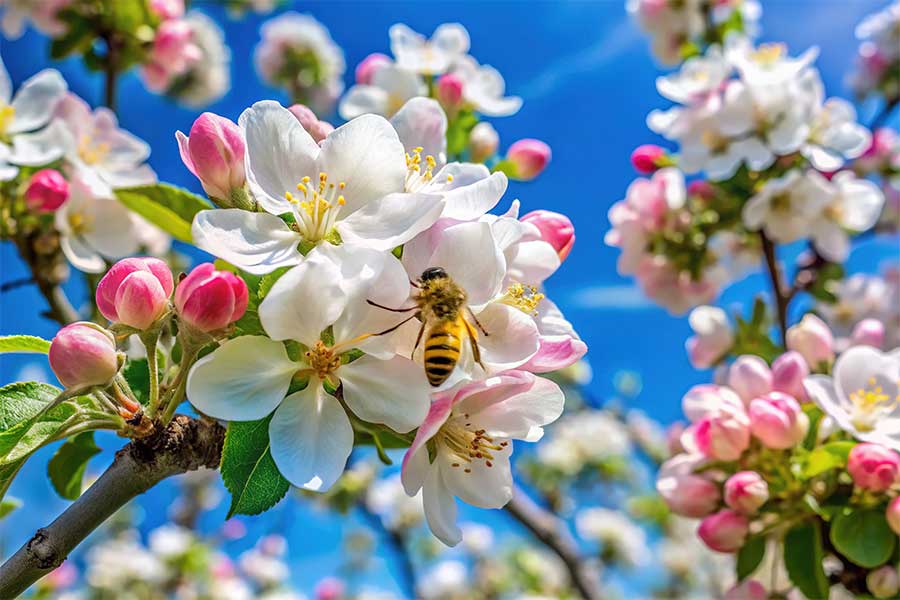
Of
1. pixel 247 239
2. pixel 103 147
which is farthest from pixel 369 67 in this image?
pixel 247 239

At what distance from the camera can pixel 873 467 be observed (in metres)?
1.33

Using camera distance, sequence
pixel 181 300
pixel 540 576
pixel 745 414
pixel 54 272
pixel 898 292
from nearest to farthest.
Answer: pixel 181 300 < pixel 745 414 < pixel 54 272 < pixel 898 292 < pixel 540 576

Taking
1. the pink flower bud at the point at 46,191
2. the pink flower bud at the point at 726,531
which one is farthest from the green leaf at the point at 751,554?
the pink flower bud at the point at 46,191

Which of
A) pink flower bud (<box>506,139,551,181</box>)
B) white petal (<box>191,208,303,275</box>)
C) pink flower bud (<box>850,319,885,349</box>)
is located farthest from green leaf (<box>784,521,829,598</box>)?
white petal (<box>191,208,303,275</box>)

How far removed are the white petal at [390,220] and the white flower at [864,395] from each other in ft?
3.14

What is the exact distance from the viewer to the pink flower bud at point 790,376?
1568mm

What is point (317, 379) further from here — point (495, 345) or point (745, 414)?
point (745, 414)

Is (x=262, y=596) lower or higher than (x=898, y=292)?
lower

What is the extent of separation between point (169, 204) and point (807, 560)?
1.28m

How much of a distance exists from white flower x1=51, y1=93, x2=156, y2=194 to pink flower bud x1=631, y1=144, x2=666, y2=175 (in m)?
1.29

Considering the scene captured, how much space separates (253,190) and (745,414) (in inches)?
42.3

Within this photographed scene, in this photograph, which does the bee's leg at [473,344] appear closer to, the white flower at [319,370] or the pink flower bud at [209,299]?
the white flower at [319,370]

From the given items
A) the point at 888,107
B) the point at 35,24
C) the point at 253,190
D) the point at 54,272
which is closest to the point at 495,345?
the point at 253,190

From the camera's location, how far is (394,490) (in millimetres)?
5168
